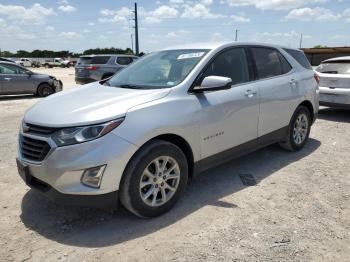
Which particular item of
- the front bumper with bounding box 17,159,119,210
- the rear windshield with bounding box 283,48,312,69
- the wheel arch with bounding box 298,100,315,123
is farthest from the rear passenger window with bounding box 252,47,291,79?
the front bumper with bounding box 17,159,119,210

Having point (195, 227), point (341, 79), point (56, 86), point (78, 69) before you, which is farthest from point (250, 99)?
point (78, 69)

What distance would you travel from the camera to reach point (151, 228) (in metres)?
3.48

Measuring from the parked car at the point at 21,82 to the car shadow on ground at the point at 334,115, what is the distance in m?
10.0

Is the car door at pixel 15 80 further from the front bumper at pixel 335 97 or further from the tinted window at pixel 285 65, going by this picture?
the tinted window at pixel 285 65

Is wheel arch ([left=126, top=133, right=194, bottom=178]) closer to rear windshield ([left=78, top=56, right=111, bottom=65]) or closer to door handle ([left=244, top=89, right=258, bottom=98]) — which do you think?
door handle ([left=244, top=89, right=258, bottom=98])

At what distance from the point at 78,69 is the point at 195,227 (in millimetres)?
13867

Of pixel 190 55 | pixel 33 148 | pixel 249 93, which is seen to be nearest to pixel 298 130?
pixel 249 93

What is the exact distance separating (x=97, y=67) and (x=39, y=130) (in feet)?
41.3

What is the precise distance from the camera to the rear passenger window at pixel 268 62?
16.3 feet

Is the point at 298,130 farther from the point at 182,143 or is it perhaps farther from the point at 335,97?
the point at 335,97

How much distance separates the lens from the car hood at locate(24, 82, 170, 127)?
130 inches

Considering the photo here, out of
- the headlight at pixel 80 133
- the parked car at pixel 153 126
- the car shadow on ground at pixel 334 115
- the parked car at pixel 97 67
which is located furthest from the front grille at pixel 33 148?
the parked car at pixel 97 67

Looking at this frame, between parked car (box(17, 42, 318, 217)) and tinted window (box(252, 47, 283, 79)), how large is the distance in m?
0.02

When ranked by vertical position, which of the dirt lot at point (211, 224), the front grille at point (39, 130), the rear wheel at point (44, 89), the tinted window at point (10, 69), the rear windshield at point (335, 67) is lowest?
the dirt lot at point (211, 224)
